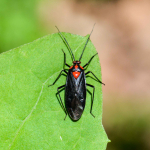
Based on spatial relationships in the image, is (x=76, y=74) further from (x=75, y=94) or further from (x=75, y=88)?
(x=75, y=94)

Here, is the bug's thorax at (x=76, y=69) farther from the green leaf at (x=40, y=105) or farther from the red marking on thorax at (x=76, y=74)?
the green leaf at (x=40, y=105)

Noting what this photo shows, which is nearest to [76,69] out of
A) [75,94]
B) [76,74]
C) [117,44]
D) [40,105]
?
[76,74]

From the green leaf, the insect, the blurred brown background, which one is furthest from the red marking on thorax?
the blurred brown background

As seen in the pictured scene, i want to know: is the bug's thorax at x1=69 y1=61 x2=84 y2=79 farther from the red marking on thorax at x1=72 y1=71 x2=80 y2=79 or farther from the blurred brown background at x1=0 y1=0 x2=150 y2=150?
the blurred brown background at x1=0 y1=0 x2=150 y2=150

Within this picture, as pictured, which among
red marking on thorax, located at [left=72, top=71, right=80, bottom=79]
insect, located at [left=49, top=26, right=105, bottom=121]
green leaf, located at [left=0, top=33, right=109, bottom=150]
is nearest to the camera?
green leaf, located at [left=0, top=33, right=109, bottom=150]

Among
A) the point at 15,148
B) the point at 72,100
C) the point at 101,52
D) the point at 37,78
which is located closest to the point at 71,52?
the point at 37,78

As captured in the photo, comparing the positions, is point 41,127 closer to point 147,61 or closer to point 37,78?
point 37,78
